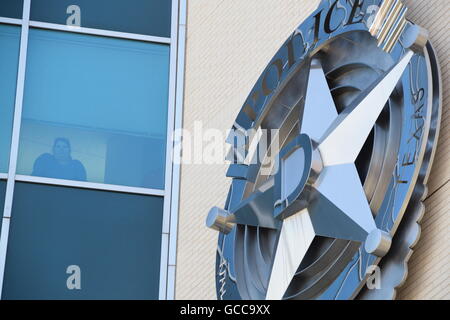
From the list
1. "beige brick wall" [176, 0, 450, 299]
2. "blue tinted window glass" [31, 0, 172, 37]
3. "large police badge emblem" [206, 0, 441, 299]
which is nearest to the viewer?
"large police badge emblem" [206, 0, 441, 299]

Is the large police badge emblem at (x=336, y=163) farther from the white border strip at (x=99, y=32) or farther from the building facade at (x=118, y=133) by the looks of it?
the white border strip at (x=99, y=32)

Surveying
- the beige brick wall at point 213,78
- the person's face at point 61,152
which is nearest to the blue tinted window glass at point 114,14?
the beige brick wall at point 213,78

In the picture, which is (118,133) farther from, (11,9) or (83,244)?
(11,9)

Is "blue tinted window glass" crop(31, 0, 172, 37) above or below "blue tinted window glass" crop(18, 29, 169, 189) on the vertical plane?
above

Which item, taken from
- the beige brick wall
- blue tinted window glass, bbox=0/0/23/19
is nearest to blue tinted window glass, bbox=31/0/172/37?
blue tinted window glass, bbox=0/0/23/19

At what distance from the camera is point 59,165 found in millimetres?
8375

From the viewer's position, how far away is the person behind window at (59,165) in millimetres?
8320

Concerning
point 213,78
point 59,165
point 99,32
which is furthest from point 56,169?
point 213,78

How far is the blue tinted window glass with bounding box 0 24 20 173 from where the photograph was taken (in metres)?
8.34

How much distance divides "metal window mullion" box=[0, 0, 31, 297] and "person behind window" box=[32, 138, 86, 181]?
202 mm

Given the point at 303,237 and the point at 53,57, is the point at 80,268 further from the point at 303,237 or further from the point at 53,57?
the point at 303,237

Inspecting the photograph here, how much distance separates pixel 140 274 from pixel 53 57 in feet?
6.97

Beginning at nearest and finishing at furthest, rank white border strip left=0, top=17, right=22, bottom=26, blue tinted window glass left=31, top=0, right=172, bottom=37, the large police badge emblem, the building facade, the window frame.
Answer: the large police badge emblem → the building facade → the window frame → white border strip left=0, top=17, right=22, bottom=26 → blue tinted window glass left=31, top=0, right=172, bottom=37

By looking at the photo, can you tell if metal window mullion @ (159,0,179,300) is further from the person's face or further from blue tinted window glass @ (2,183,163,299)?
the person's face
